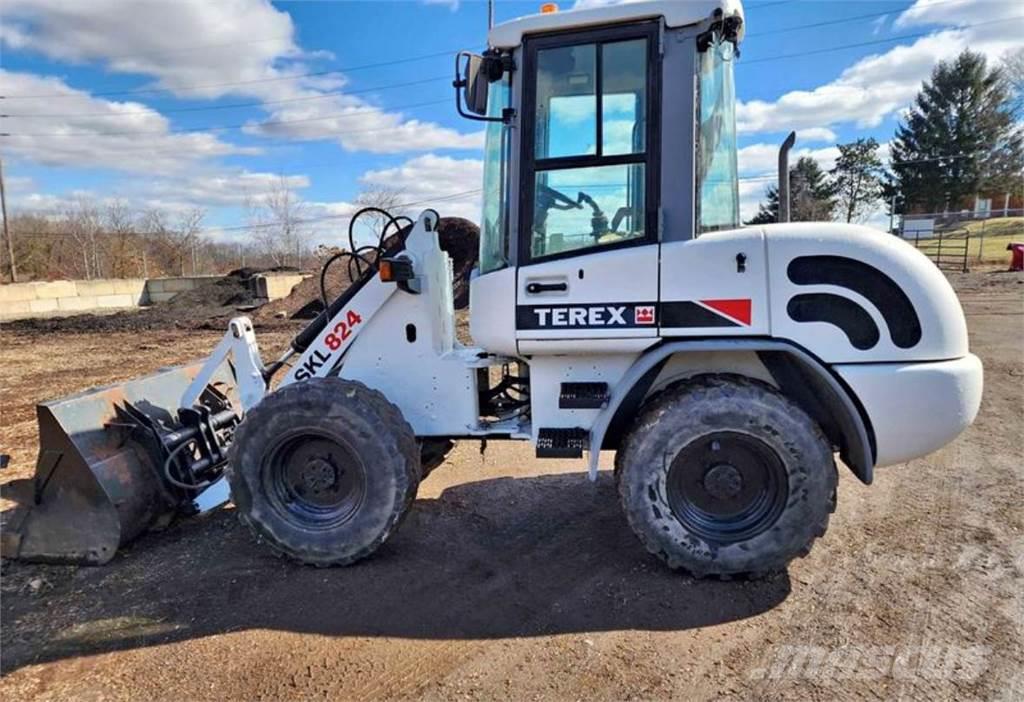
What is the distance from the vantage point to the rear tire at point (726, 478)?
309 cm

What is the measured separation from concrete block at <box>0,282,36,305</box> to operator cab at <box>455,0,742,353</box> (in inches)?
932

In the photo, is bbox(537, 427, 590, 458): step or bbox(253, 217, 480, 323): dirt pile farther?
bbox(253, 217, 480, 323): dirt pile

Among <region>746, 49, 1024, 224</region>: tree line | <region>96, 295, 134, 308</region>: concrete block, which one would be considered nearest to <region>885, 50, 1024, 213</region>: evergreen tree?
<region>746, 49, 1024, 224</region>: tree line

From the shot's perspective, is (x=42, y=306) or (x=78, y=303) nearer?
(x=42, y=306)

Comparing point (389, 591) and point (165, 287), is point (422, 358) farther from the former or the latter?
point (165, 287)

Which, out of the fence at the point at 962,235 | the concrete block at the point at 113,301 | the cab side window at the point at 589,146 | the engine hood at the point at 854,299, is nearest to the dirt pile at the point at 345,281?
the cab side window at the point at 589,146

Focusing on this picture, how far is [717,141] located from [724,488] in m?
1.81

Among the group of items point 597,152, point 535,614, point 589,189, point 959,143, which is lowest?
point 535,614

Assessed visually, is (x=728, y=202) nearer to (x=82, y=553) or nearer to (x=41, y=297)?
(x=82, y=553)

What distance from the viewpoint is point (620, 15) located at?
10.1 ft

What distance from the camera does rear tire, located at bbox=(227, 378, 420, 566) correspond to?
3.40 meters

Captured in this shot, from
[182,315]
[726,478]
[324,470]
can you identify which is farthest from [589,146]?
[182,315]

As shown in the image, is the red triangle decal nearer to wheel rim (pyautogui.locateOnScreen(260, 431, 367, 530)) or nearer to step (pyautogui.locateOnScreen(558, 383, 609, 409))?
step (pyautogui.locateOnScreen(558, 383, 609, 409))

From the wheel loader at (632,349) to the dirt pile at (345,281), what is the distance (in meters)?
7.40
